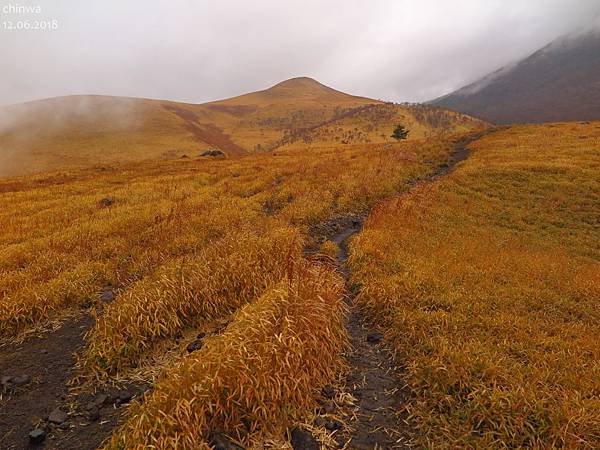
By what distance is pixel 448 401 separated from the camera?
23.8ft

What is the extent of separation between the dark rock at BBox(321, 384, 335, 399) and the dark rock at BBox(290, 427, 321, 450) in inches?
42.7

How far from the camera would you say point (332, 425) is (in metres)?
7.14

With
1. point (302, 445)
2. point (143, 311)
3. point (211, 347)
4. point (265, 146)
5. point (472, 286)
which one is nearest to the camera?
point (302, 445)

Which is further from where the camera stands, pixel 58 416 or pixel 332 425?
pixel 58 416

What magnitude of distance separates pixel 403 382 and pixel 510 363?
2308mm

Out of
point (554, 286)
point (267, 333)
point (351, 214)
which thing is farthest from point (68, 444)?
point (351, 214)

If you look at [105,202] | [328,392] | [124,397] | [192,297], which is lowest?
[328,392]

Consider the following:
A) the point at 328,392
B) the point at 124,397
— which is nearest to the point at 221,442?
the point at 328,392

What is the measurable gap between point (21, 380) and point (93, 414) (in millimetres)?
2307

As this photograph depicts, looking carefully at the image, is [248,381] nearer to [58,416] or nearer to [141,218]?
[58,416]

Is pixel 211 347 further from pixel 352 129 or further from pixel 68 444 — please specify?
pixel 352 129

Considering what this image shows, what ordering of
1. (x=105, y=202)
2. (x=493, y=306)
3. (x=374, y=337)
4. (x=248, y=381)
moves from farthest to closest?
(x=105, y=202) < (x=493, y=306) < (x=374, y=337) < (x=248, y=381)

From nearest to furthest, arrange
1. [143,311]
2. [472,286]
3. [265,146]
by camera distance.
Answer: [143,311]
[472,286]
[265,146]

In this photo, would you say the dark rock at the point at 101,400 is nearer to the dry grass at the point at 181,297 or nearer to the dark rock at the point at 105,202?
the dry grass at the point at 181,297
